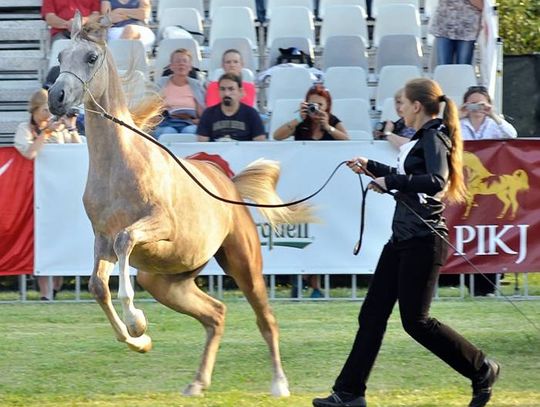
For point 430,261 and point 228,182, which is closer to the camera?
point 430,261

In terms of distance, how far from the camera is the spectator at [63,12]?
14.7m

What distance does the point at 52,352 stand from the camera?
9.53 metres

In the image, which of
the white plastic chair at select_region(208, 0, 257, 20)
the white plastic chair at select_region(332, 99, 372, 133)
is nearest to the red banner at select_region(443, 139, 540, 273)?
the white plastic chair at select_region(332, 99, 372, 133)

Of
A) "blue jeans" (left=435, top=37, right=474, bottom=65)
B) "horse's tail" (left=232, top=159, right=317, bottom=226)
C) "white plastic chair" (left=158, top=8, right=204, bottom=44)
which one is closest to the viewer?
"horse's tail" (left=232, top=159, right=317, bottom=226)

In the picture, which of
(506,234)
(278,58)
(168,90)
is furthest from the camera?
A: (278,58)

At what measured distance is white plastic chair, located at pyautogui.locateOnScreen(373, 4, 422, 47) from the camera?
14.7 m

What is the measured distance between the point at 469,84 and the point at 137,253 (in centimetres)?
648

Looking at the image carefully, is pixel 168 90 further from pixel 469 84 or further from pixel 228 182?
pixel 228 182

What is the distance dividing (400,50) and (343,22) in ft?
3.18

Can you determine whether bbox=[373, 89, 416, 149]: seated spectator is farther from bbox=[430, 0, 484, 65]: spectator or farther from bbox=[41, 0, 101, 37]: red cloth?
bbox=[41, 0, 101, 37]: red cloth

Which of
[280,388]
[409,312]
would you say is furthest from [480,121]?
[409,312]

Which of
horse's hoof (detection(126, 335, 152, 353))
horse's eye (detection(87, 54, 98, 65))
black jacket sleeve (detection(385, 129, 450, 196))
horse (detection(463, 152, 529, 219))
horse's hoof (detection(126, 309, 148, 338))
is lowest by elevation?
horse's hoof (detection(126, 335, 152, 353))

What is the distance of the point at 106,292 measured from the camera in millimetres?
7477

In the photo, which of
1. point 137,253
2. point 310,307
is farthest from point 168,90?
point 137,253
